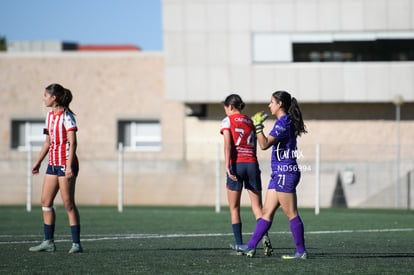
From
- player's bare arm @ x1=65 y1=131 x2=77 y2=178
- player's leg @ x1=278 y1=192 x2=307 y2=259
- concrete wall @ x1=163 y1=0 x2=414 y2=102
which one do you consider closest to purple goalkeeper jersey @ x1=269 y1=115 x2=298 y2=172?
player's leg @ x1=278 y1=192 x2=307 y2=259

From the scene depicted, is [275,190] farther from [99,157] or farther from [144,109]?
[144,109]

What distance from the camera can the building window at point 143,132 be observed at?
131 ft

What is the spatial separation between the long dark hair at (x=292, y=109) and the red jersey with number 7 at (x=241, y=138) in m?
1.03

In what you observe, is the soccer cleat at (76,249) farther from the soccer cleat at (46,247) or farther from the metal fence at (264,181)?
the metal fence at (264,181)

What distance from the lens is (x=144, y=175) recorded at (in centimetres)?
3328

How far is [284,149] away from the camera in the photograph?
10.4 metres

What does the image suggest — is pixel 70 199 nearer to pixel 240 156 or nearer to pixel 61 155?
pixel 61 155

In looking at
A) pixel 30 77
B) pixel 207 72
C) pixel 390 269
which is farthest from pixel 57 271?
pixel 30 77

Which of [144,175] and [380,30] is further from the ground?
[380,30]

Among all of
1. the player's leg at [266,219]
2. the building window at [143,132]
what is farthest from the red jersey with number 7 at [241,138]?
the building window at [143,132]

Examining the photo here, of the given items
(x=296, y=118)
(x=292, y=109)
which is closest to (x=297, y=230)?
(x=296, y=118)

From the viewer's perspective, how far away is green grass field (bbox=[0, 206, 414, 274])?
31.4 ft

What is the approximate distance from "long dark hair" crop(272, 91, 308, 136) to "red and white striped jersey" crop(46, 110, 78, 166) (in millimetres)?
2540

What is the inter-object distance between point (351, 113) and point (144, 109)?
8.39m
